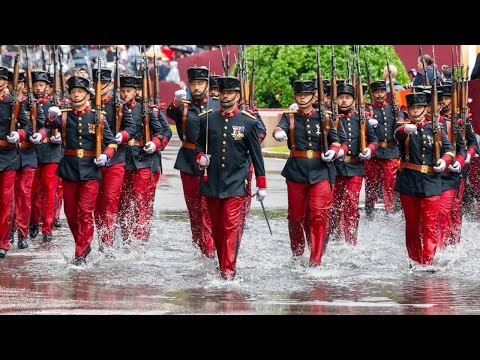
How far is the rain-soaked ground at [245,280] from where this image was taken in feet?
36.7

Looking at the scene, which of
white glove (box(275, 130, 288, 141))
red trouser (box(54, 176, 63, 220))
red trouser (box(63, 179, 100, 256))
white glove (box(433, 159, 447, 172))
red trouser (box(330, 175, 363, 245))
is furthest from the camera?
red trouser (box(54, 176, 63, 220))

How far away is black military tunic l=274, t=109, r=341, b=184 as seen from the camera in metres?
13.4

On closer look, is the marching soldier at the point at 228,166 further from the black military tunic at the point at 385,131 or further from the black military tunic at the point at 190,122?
the black military tunic at the point at 385,131

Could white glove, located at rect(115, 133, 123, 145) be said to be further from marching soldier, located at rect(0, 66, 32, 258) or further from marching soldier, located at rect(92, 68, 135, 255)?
marching soldier, located at rect(0, 66, 32, 258)

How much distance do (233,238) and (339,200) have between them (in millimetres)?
3524

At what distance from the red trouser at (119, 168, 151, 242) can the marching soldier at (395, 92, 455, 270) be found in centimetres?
294

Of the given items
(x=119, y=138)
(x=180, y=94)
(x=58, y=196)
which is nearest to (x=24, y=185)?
(x=119, y=138)

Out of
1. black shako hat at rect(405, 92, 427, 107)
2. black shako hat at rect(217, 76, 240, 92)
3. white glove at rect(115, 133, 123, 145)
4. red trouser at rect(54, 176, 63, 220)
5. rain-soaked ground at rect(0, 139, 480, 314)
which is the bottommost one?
rain-soaked ground at rect(0, 139, 480, 314)

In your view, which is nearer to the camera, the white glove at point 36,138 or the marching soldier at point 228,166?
the marching soldier at point 228,166

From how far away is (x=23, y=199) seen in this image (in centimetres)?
1487

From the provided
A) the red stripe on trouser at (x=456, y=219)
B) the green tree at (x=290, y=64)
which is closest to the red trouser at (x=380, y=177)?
the red stripe on trouser at (x=456, y=219)

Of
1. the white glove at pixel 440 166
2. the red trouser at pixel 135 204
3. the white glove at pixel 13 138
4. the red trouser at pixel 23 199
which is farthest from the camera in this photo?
the red trouser at pixel 135 204

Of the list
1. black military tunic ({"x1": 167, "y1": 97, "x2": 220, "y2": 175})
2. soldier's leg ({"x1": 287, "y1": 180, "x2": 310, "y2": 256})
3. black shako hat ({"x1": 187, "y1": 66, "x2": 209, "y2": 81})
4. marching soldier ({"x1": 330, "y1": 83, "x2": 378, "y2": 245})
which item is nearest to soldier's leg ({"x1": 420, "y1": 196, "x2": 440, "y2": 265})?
soldier's leg ({"x1": 287, "y1": 180, "x2": 310, "y2": 256})

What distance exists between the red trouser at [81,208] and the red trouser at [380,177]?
528 cm
